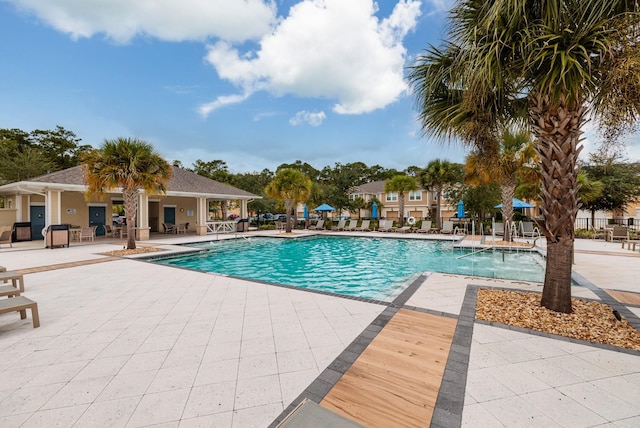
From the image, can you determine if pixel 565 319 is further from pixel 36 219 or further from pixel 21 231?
pixel 36 219

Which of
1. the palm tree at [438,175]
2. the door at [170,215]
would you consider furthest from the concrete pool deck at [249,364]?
the door at [170,215]

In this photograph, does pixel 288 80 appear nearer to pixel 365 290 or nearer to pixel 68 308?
pixel 365 290

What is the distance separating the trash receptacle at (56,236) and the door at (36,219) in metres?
5.85

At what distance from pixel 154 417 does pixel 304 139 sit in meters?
34.4

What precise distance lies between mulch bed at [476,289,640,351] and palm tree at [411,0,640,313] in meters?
0.27

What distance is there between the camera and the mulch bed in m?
3.68

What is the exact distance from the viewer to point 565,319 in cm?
418

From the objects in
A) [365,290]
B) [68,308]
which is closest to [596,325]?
[365,290]

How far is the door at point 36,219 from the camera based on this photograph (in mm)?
16844

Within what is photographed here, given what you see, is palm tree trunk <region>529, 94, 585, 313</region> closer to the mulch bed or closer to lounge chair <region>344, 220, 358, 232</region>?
the mulch bed

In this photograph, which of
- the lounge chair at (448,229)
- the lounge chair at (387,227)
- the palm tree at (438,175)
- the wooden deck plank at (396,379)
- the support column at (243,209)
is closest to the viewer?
the wooden deck plank at (396,379)

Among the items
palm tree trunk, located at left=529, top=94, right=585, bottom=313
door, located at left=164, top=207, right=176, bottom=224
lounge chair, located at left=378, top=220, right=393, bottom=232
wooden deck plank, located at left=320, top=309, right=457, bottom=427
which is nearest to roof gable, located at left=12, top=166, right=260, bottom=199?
door, located at left=164, top=207, right=176, bottom=224

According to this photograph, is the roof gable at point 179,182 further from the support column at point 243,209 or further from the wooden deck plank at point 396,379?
the wooden deck plank at point 396,379

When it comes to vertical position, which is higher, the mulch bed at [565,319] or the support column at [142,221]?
the support column at [142,221]
